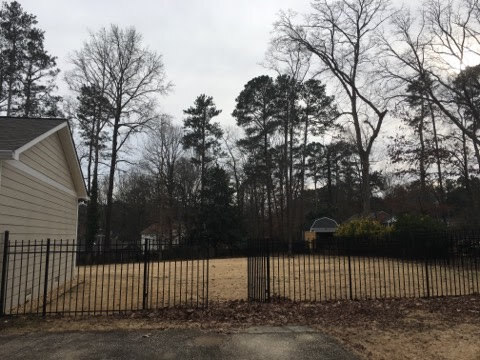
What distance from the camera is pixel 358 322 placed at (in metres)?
8.16

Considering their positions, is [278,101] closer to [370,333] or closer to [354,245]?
[354,245]

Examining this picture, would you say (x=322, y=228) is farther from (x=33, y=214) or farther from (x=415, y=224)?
(x=33, y=214)

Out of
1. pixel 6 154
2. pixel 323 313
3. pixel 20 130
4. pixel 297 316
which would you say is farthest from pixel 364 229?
pixel 6 154

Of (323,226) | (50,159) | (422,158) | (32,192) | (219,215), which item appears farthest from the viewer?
(323,226)

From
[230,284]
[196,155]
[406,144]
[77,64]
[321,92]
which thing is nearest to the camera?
[230,284]

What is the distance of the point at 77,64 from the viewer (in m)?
34.8

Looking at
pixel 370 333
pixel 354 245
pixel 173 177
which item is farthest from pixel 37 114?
pixel 370 333

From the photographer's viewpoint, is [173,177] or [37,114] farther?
[173,177]

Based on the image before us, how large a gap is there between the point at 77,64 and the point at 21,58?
4.02 m

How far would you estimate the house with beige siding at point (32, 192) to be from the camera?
345 inches

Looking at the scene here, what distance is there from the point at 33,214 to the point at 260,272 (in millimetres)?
5728

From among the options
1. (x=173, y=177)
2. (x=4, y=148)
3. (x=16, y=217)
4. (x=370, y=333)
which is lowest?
(x=370, y=333)

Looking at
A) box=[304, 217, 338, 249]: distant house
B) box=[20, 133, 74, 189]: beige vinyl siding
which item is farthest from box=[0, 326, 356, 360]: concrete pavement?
box=[304, 217, 338, 249]: distant house

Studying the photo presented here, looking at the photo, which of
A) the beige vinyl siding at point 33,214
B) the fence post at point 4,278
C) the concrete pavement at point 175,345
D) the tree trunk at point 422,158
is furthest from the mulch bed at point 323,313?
the tree trunk at point 422,158
